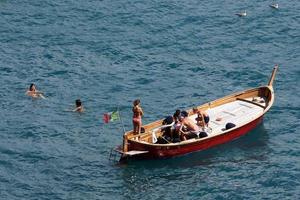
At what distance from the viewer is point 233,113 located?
56.3m

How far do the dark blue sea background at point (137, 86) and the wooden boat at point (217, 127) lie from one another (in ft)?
2.50

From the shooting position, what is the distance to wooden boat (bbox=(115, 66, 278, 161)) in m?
50.5

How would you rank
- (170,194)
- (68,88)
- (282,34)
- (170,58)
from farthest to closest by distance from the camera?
(282,34) → (170,58) → (68,88) → (170,194)

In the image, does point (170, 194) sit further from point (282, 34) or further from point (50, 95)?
point (282, 34)

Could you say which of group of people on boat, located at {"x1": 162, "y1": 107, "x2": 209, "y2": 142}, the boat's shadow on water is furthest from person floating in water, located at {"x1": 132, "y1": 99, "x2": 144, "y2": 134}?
the boat's shadow on water

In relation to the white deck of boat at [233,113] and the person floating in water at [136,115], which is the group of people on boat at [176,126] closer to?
the person floating in water at [136,115]

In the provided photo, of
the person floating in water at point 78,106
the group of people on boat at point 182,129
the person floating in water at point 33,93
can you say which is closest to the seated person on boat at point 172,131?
the group of people on boat at point 182,129

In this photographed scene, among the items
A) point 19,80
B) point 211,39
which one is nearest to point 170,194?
point 19,80

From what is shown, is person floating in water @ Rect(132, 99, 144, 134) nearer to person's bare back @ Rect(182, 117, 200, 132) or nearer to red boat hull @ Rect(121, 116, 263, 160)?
red boat hull @ Rect(121, 116, 263, 160)

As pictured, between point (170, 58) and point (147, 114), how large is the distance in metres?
11.9

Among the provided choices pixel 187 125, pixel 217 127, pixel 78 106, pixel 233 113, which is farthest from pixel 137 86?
pixel 187 125

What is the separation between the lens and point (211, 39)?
7275cm

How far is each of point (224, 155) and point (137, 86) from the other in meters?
13.4

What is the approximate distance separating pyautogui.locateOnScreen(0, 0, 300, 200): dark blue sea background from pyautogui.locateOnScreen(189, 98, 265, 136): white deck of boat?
4.45 ft
